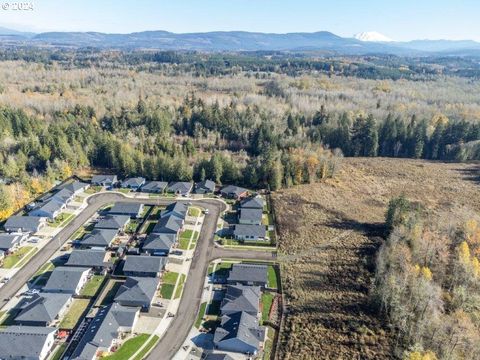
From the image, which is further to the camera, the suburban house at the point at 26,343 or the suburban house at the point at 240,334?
the suburban house at the point at 240,334

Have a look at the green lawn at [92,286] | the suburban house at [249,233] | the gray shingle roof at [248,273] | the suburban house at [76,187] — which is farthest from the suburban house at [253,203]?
the suburban house at [76,187]

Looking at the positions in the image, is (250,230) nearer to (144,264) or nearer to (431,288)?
(144,264)

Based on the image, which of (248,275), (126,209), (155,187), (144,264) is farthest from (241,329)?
(155,187)

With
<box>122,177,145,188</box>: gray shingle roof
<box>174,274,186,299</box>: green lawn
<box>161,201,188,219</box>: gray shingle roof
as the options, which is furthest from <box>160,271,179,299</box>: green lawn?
<box>122,177,145,188</box>: gray shingle roof

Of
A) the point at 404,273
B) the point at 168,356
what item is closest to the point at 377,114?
the point at 404,273

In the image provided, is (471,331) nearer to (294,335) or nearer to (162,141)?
(294,335)

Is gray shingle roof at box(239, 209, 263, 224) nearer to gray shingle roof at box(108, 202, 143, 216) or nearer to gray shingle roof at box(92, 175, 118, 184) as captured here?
gray shingle roof at box(108, 202, 143, 216)

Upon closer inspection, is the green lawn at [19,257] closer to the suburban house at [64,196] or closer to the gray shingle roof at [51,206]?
the gray shingle roof at [51,206]
